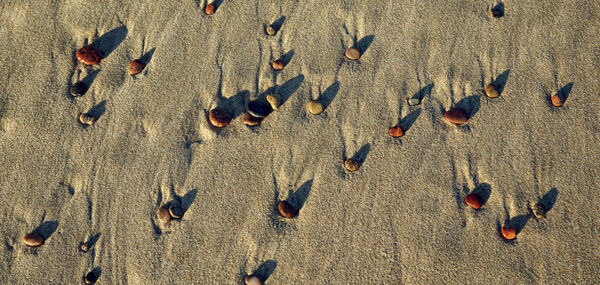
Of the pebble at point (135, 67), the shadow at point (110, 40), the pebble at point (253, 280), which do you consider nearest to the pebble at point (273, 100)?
the pebble at point (135, 67)

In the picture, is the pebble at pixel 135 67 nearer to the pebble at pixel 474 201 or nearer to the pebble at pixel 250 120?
the pebble at pixel 250 120

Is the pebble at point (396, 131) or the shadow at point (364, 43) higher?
the shadow at point (364, 43)

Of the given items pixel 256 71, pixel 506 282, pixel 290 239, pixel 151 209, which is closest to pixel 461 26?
pixel 256 71

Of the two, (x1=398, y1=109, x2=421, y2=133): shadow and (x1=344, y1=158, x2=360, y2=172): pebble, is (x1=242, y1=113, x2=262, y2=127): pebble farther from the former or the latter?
(x1=398, y1=109, x2=421, y2=133): shadow

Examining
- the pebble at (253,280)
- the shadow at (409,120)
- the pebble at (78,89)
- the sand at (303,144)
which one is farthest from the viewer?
the pebble at (78,89)

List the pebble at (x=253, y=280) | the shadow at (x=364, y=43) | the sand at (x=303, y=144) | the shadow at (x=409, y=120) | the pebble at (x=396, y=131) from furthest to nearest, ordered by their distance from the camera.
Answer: the shadow at (x=364, y=43)
the shadow at (x=409, y=120)
the pebble at (x=396, y=131)
the sand at (x=303, y=144)
the pebble at (x=253, y=280)

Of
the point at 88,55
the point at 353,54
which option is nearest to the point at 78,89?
the point at 88,55

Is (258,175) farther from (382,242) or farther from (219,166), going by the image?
(382,242)
